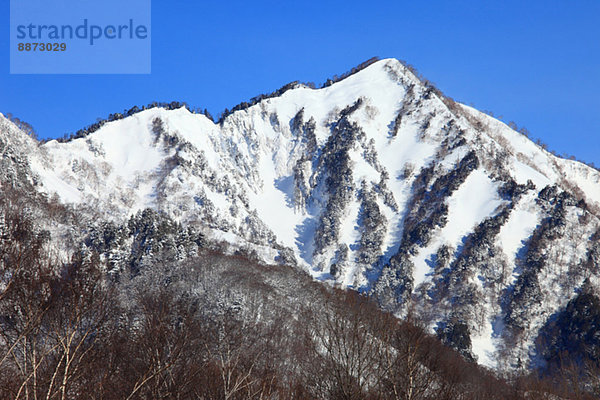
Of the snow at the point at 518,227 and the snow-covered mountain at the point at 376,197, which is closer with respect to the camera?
the snow-covered mountain at the point at 376,197

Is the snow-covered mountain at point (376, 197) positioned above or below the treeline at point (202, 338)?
above

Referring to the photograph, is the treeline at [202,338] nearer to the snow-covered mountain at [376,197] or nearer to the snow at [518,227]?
the snow-covered mountain at [376,197]

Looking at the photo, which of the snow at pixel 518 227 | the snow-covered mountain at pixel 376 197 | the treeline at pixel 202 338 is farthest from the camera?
the snow at pixel 518 227

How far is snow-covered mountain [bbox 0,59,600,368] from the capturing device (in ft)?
410

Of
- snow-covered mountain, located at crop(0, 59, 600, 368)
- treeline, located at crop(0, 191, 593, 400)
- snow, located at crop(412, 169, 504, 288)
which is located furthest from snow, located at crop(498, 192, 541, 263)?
treeline, located at crop(0, 191, 593, 400)

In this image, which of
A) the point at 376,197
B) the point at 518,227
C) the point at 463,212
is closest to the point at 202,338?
the point at 518,227

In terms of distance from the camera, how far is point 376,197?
162 m

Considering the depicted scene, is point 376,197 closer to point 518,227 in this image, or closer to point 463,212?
point 463,212

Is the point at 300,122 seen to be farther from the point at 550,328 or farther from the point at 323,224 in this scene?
the point at 550,328

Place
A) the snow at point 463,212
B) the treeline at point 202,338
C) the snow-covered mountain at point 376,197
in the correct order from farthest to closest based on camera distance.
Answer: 1. the snow at point 463,212
2. the snow-covered mountain at point 376,197
3. the treeline at point 202,338

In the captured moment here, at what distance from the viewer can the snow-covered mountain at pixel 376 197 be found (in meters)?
125

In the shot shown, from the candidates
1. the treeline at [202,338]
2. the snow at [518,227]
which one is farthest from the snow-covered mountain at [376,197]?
the treeline at [202,338]

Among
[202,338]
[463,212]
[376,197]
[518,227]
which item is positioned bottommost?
[202,338]

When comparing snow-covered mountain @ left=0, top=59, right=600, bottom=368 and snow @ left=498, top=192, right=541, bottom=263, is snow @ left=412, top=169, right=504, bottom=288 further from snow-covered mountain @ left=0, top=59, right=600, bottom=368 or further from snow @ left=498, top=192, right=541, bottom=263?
snow @ left=498, top=192, right=541, bottom=263
